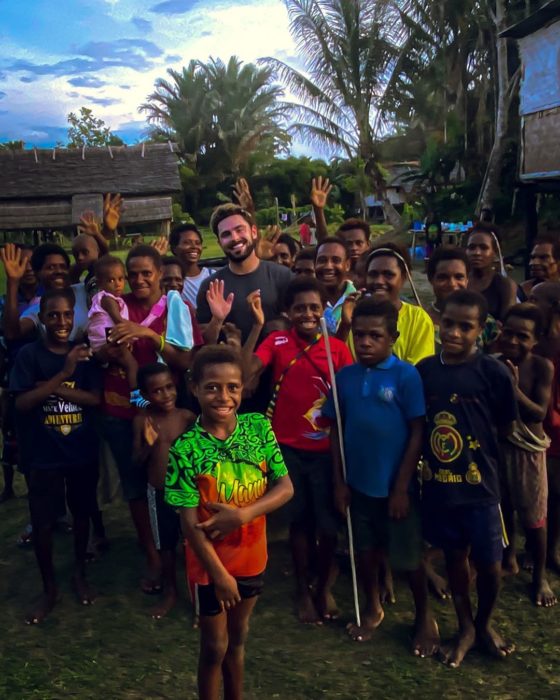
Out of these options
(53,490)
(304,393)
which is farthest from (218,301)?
(53,490)

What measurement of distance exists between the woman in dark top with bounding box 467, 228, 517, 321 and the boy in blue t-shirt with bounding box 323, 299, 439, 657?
1327 millimetres

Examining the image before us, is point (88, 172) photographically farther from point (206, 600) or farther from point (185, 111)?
point (185, 111)

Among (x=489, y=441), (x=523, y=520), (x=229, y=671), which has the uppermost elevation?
(x=489, y=441)

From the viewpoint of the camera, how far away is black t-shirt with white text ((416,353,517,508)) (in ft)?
10.5

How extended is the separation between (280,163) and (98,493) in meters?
38.3

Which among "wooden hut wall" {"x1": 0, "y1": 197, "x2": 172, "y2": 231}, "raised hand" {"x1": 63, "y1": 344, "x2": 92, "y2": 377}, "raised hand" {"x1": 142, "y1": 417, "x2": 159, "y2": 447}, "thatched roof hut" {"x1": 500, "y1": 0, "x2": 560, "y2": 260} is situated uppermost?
"thatched roof hut" {"x1": 500, "y1": 0, "x2": 560, "y2": 260}

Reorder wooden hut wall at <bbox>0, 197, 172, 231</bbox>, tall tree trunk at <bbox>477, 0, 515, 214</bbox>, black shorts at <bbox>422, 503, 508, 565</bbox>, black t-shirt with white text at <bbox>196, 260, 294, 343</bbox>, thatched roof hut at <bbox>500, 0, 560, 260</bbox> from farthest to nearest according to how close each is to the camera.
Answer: tall tree trunk at <bbox>477, 0, 515, 214</bbox> < thatched roof hut at <bbox>500, 0, 560, 260</bbox> < wooden hut wall at <bbox>0, 197, 172, 231</bbox> < black t-shirt with white text at <bbox>196, 260, 294, 343</bbox> < black shorts at <bbox>422, 503, 508, 565</bbox>

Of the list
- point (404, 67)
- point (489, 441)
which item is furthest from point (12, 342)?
point (404, 67)

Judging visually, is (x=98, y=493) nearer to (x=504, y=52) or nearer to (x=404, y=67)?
(x=504, y=52)

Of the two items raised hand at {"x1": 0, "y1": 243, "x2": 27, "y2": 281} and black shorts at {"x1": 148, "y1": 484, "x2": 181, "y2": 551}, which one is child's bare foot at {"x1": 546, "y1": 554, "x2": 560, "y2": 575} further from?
raised hand at {"x1": 0, "y1": 243, "x2": 27, "y2": 281}

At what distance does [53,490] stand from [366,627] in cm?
184

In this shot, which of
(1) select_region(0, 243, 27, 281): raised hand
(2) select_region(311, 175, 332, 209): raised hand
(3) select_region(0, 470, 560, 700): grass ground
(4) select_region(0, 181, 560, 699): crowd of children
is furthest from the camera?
(2) select_region(311, 175, 332, 209): raised hand

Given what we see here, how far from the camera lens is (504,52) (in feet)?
61.0

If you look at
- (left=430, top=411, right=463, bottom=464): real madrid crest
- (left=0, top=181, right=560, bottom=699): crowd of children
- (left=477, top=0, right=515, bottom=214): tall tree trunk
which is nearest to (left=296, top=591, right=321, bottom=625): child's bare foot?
(left=0, top=181, right=560, bottom=699): crowd of children
